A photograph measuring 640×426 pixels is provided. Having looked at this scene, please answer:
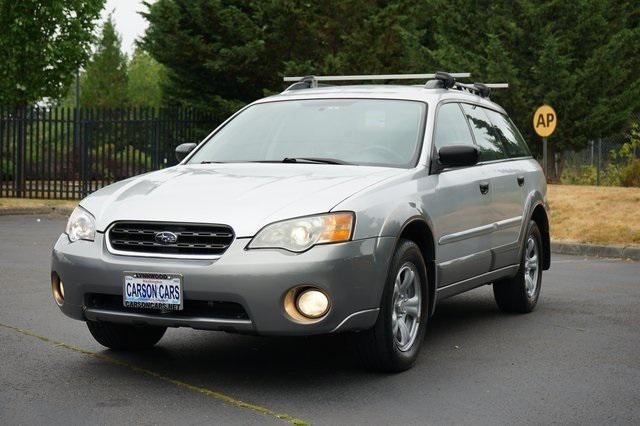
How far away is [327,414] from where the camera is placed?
5.29 meters

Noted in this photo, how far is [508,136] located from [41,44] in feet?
62.1

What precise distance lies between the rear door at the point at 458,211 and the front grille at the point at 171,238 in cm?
161

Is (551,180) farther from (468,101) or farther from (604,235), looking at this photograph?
(468,101)

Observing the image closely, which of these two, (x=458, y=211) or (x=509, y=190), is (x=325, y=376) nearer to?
(x=458, y=211)

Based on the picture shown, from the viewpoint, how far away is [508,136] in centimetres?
905

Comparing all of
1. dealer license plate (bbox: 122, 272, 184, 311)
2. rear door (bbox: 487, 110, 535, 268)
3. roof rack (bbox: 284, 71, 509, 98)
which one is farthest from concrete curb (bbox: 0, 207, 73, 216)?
dealer license plate (bbox: 122, 272, 184, 311)

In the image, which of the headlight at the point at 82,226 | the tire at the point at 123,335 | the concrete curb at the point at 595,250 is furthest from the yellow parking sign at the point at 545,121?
the headlight at the point at 82,226

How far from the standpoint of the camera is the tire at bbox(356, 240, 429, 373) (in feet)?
19.8

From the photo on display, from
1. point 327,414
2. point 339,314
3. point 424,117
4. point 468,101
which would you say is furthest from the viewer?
point 468,101

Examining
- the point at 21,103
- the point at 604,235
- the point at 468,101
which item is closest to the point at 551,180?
the point at 604,235

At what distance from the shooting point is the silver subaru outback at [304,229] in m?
5.63

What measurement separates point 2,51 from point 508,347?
21.0 m

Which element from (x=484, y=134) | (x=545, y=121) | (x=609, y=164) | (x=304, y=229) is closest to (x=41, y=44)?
(x=545, y=121)

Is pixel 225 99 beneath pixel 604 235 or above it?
above
